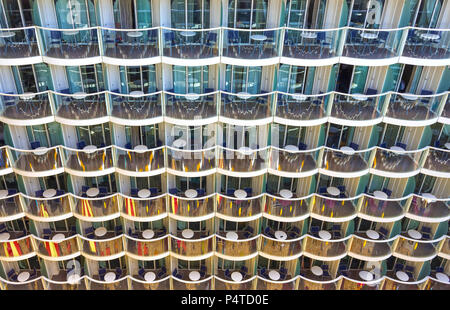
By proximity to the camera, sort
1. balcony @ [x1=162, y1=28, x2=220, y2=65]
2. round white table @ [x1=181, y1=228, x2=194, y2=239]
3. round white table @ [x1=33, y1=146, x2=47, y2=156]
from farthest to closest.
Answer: round white table @ [x1=181, y1=228, x2=194, y2=239] < round white table @ [x1=33, y1=146, x2=47, y2=156] < balcony @ [x1=162, y1=28, x2=220, y2=65]

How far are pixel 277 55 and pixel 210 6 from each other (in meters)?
2.50

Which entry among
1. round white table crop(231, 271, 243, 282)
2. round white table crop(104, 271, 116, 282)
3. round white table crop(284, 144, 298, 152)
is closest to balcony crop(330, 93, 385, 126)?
round white table crop(284, 144, 298, 152)

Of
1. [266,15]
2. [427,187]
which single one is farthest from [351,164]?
[266,15]

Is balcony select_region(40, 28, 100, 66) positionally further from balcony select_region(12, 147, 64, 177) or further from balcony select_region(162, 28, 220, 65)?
balcony select_region(12, 147, 64, 177)

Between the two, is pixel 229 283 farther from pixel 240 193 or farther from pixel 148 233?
pixel 240 193

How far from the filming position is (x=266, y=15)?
1252cm

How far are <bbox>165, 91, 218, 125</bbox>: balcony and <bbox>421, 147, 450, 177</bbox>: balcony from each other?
23.8 feet

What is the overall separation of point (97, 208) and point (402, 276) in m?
11.7

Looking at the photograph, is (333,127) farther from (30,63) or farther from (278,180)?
(30,63)

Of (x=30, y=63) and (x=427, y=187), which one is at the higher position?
(x=30, y=63)

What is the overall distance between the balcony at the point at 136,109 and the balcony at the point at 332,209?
247 inches

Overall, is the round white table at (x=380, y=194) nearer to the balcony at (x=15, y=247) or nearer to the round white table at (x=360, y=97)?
the round white table at (x=360, y=97)

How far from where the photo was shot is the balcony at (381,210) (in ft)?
47.7

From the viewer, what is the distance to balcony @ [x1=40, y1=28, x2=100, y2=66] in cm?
1162
